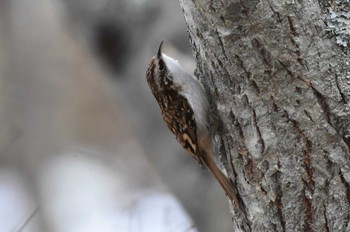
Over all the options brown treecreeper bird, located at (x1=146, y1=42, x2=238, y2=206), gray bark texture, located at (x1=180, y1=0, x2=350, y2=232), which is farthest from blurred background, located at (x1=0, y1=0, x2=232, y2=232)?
gray bark texture, located at (x1=180, y1=0, x2=350, y2=232)

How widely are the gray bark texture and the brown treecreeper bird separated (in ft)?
0.98

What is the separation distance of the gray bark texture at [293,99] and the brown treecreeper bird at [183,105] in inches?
11.8

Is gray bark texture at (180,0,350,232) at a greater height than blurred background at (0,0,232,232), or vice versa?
gray bark texture at (180,0,350,232)

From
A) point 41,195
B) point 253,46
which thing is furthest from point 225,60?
point 41,195

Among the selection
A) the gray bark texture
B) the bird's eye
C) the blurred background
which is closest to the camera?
the gray bark texture

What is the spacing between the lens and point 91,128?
21.6 ft

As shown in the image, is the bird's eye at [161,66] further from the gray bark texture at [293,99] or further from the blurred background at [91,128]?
the gray bark texture at [293,99]

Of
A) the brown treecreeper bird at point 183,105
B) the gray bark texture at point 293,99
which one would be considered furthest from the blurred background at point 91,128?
the gray bark texture at point 293,99

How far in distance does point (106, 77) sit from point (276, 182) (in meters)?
1.35

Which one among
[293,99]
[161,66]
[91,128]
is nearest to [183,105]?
[161,66]

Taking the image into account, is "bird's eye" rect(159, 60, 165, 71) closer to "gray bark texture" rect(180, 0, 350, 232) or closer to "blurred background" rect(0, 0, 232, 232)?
"blurred background" rect(0, 0, 232, 232)

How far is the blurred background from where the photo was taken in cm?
357

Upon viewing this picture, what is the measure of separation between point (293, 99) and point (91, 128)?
4.25 metres

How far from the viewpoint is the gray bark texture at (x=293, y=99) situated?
2.42 meters
